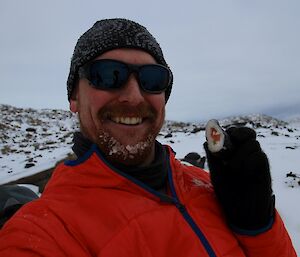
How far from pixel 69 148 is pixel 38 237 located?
11146 mm

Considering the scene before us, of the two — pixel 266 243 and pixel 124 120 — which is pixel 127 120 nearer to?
pixel 124 120

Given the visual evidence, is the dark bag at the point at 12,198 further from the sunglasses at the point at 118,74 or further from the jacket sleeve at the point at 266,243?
the jacket sleeve at the point at 266,243

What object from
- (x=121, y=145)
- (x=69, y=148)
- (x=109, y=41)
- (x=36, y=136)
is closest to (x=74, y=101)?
(x=109, y=41)

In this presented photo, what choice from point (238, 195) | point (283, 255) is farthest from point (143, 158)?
point (283, 255)

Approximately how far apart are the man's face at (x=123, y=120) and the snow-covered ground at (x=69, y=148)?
2.46 m

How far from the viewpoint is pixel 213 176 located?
2.05 metres

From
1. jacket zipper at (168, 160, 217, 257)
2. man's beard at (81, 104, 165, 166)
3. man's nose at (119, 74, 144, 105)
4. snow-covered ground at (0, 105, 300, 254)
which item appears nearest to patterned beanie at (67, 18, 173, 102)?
man's nose at (119, 74, 144, 105)

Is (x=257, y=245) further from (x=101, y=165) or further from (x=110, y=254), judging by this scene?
(x=101, y=165)

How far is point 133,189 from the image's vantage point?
1796 mm

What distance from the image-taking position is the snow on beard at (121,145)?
190cm

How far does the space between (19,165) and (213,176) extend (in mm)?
9305

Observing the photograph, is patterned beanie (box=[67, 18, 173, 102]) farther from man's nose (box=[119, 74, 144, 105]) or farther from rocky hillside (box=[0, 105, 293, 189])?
rocky hillside (box=[0, 105, 293, 189])

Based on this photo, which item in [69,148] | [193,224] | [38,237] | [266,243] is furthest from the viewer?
[69,148]

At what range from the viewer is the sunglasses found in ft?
6.38
